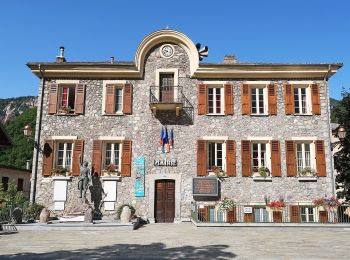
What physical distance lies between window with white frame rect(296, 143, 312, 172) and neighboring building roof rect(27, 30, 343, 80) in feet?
11.3

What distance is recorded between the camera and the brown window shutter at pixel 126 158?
54.6 ft

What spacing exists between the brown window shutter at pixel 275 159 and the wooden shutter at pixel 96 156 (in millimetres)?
8269

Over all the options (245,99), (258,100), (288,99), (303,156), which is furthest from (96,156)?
(303,156)

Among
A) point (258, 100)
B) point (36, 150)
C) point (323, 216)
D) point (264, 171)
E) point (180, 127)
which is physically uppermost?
point (258, 100)

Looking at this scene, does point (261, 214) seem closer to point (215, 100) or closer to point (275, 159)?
point (275, 159)

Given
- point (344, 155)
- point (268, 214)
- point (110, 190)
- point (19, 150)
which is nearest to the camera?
point (268, 214)

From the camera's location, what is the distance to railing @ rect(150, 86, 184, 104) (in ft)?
56.2

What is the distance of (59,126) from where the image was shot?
17266 millimetres

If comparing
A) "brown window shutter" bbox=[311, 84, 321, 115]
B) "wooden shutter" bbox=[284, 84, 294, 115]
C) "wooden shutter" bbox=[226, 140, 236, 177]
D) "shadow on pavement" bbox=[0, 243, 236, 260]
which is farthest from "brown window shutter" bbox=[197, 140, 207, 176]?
"shadow on pavement" bbox=[0, 243, 236, 260]

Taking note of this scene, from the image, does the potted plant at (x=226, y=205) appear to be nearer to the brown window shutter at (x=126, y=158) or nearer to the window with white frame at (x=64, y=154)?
the brown window shutter at (x=126, y=158)

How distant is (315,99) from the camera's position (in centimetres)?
1717

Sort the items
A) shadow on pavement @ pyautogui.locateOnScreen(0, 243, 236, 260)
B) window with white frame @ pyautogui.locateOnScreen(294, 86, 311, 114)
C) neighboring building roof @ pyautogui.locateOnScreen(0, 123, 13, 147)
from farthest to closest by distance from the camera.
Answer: window with white frame @ pyautogui.locateOnScreen(294, 86, 311, 114)
neighboring building roof @ pyautogui.locateOnScreen(0, 123, 13, 147)
shadow on pavement @ pyautogui.locateOnScreen(0, 243, 236, 260)

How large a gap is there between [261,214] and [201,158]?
12.5 ft

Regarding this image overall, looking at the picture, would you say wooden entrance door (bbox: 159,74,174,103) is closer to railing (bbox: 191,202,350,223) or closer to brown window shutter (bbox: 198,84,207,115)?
brown window shutter (bbox: 198,84,207,115)
